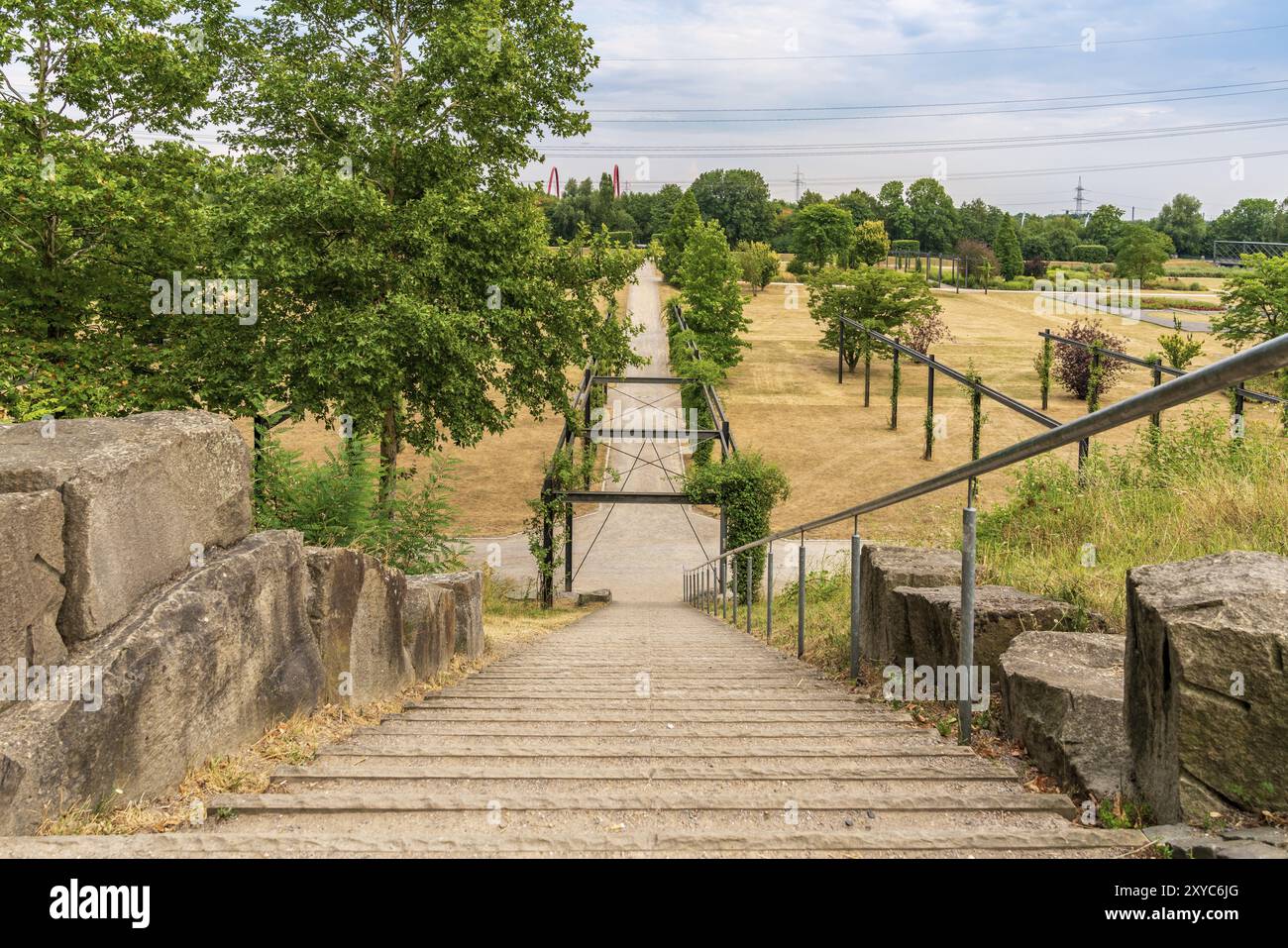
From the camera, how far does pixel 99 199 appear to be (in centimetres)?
1507

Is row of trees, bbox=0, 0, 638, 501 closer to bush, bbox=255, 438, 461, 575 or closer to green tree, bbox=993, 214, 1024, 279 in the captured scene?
bush, bbox=255, 438, 461, 575

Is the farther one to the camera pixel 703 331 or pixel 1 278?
pixel 703 331

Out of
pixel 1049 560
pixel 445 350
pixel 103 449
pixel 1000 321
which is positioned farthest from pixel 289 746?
pixel 1000 321

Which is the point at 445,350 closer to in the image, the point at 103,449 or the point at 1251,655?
the point at 103,449

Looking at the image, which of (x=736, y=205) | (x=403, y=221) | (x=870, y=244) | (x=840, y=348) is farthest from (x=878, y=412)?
(x=736, y=205)

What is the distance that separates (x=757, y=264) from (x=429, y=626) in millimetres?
71369

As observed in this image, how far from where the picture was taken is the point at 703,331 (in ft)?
148

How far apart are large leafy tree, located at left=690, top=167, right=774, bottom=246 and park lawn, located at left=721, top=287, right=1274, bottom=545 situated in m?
42.6

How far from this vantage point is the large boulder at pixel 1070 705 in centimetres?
291

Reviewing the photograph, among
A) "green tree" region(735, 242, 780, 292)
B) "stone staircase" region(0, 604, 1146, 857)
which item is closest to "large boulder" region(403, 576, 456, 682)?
"stone staircase" region(0, 604, 1146, 857)

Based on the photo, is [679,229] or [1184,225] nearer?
[679,229]

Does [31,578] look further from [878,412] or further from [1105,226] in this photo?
[1105,226]

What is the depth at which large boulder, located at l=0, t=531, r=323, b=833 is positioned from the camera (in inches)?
105
